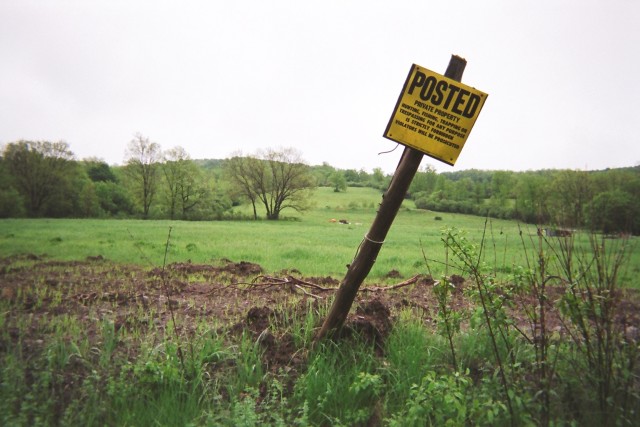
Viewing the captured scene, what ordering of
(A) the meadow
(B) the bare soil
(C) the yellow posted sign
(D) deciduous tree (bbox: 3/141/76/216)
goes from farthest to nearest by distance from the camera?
(D) deciduous tree (bbox: 3/141/76/216), (B) the bare soil, (C) the yellow posted sign, (A) the meadow

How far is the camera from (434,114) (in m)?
3.38

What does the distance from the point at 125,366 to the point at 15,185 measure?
55780 millimetres

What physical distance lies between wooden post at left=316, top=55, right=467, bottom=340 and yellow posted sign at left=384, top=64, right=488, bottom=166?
19cm

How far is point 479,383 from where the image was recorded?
3521mm

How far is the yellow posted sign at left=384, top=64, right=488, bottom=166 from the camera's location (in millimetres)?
3305

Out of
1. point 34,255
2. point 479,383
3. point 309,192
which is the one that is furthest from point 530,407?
point 309,192

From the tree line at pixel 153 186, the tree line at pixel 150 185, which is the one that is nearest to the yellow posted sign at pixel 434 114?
the tree line at pixel 153 186

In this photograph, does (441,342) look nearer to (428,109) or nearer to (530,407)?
(530,407)

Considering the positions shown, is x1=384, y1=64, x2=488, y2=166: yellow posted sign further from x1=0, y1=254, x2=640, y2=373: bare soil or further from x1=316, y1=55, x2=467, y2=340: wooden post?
x1=0, y1=254, x2=640, y2=373: bare soil

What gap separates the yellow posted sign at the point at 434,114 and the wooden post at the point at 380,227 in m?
0.19

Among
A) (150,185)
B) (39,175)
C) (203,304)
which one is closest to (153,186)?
(150,185)

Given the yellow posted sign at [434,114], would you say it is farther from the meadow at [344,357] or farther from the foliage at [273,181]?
the foliage at [273,181]

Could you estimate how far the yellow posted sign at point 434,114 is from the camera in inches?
130

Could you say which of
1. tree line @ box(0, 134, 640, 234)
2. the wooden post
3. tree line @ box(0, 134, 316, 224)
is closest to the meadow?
the wooden post
